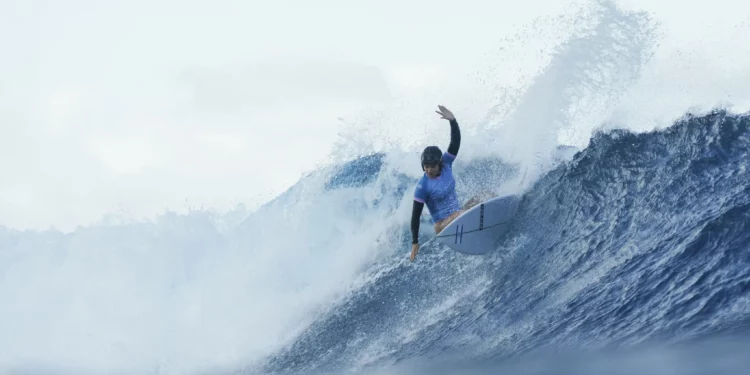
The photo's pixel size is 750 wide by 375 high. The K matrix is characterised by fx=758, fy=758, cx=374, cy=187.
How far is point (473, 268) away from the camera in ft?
29.2

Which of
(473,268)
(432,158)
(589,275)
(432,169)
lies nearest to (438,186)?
(432,169)

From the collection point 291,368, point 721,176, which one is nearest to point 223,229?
point 291,368

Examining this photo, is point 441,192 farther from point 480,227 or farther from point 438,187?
point 480,227

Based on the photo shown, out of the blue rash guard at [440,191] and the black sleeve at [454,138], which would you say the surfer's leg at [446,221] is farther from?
the black sleeve at [454,138]

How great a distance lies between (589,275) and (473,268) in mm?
1565

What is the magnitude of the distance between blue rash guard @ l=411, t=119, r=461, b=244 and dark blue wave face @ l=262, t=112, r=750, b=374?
0.96 meters

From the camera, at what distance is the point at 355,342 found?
Result: 8.80 m

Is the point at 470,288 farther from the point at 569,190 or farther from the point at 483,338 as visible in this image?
the point at 569,190

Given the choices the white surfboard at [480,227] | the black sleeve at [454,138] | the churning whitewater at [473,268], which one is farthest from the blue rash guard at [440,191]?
the churning whitewater at [473,268]

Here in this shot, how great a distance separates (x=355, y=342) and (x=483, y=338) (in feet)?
5.96

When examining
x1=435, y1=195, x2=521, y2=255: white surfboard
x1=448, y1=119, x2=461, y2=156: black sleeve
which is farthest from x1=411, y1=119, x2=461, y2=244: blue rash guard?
x1=435, y1=195, x2=521, y2=255: white surfboard

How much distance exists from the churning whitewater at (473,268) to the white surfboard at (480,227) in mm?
202

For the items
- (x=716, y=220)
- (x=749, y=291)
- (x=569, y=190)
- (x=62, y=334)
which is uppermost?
(x=62, y=334)

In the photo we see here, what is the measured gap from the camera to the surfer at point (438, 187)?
8.02 m
